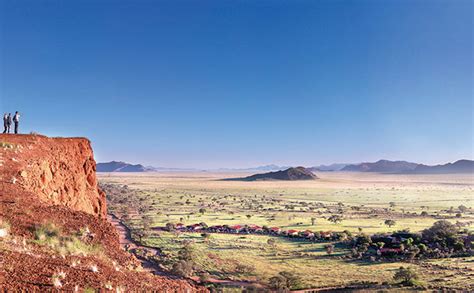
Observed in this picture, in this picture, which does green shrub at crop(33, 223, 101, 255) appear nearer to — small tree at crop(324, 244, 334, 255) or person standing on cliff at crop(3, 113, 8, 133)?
person standing on cliff at crop(3, 113, 8, 133)

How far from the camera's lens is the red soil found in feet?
20.1

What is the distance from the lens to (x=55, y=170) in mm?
15750

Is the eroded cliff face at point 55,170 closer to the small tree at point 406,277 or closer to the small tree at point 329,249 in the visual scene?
the small tree at point 406,277

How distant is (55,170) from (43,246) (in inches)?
361

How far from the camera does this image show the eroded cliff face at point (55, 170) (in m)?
12.7

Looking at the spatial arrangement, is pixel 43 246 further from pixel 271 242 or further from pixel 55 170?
pixel 271 242

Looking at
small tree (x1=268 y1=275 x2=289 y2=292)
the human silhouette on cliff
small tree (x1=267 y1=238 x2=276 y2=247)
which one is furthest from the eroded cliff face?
small tree (x1=267 y1=238 x2=276 y2=247)

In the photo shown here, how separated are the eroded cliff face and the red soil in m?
0.04

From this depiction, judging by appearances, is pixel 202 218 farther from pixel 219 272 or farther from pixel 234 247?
pixel 219 272

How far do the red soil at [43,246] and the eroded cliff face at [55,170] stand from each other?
0.04m

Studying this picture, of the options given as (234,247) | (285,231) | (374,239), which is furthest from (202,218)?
(374,239)

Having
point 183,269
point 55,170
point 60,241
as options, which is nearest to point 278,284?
point 183,269

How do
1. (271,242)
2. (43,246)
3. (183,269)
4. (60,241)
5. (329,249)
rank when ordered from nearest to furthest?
1. (43,246)
2. (60,241)
3. (183,269)
4. (329,249)
5. (271,242)

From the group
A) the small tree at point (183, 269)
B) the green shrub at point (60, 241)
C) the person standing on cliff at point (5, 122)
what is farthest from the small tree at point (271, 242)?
the green shrub at point (60, 241)
